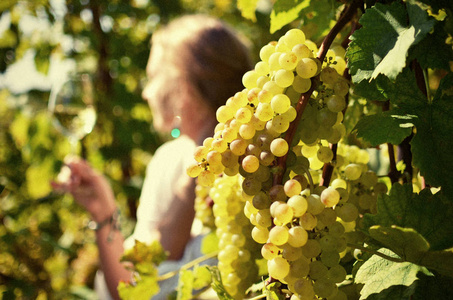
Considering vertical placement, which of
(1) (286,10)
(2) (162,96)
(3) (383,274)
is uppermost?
(1) (286,10)

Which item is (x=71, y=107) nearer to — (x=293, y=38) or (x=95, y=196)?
(x=95, y=196)

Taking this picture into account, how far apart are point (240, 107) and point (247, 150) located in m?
0.05

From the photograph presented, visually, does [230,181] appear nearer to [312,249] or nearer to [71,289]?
[312,249]

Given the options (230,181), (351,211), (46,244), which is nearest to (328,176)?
(351,211)

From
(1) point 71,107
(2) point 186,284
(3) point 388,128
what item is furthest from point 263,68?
(1) point 71,107

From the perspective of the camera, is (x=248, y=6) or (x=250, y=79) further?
(x=248, y=6)

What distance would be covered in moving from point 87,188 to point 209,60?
633mm

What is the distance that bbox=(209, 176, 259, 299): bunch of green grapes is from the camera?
478 millimetres

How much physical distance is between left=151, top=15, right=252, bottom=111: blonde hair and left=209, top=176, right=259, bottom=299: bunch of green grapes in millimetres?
1036

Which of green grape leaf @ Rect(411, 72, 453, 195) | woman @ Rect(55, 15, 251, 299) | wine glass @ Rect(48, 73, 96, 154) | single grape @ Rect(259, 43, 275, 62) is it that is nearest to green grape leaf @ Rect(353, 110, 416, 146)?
green grape leaf @ Rect(411, 72, 453, 195)

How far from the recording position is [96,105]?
2074mm

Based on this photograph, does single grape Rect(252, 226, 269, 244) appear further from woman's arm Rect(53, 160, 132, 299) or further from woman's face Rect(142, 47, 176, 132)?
woman's face Rect(142, 47, 176, 132)

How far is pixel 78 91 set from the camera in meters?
1.74

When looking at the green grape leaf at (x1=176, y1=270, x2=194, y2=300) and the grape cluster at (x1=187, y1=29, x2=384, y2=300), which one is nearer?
the grape cluster at (x1=187, y1=29, x2=384, y2=300)
